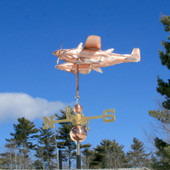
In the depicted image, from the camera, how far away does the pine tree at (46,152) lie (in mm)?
30480

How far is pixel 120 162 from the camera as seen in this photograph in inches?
1261

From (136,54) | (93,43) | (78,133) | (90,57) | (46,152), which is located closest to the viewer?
(78,133)

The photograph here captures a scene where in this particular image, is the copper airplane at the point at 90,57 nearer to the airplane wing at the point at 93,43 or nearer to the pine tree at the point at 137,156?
the airplane wing at the point at 93,43

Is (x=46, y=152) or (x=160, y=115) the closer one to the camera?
(x=160, y=115)

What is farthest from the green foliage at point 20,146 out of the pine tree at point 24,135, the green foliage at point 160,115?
the green foliage at point 160,115

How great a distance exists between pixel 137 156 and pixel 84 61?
32596 mm

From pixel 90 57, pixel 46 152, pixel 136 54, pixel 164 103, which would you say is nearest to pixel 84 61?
pixel 90 57

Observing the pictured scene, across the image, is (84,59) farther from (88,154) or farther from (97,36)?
(88,154)

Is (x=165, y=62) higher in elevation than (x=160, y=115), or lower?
higher

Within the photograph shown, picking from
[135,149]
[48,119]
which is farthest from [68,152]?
[48,119]

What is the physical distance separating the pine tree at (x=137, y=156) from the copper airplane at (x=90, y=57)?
2710 cm

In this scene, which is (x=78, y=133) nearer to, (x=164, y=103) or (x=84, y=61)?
(x=84, y=61)

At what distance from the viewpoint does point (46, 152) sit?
30.9 m

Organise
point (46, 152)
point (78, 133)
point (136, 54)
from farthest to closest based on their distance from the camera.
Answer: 1. point (46, 152)
2. point (136, 54)
3. point (78, 133)
